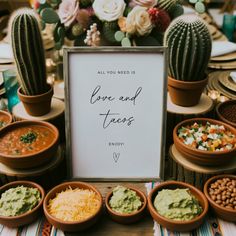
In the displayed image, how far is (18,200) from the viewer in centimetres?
102

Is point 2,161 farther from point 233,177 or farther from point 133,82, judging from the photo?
point 233,177

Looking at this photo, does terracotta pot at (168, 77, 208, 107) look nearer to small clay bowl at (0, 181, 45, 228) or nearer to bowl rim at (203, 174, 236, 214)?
bowl rim at (203, 174, 236, 214)

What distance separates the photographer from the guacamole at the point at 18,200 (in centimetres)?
101

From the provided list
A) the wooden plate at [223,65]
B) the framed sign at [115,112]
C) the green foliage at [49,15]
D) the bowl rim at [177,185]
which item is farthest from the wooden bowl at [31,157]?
the wooden plate at [223,65]

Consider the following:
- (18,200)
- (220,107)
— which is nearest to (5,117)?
(18,200)

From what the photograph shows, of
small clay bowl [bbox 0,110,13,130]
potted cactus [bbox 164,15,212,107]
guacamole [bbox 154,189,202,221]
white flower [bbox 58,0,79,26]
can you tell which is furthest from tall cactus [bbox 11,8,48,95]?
→ guacamole [bbox 154,189,202,221]

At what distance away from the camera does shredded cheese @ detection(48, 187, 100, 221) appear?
992 millimetres

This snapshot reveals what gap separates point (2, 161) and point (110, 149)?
317 mm

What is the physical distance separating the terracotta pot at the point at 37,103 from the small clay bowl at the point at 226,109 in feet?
1.89

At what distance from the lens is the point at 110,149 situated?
3.79ft

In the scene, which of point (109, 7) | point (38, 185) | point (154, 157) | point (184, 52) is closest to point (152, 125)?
point (154, 157)

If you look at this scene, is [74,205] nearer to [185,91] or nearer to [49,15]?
[185,91]

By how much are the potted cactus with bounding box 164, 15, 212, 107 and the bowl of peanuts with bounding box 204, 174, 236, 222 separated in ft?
1.08

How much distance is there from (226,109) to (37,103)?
2.17 ft
